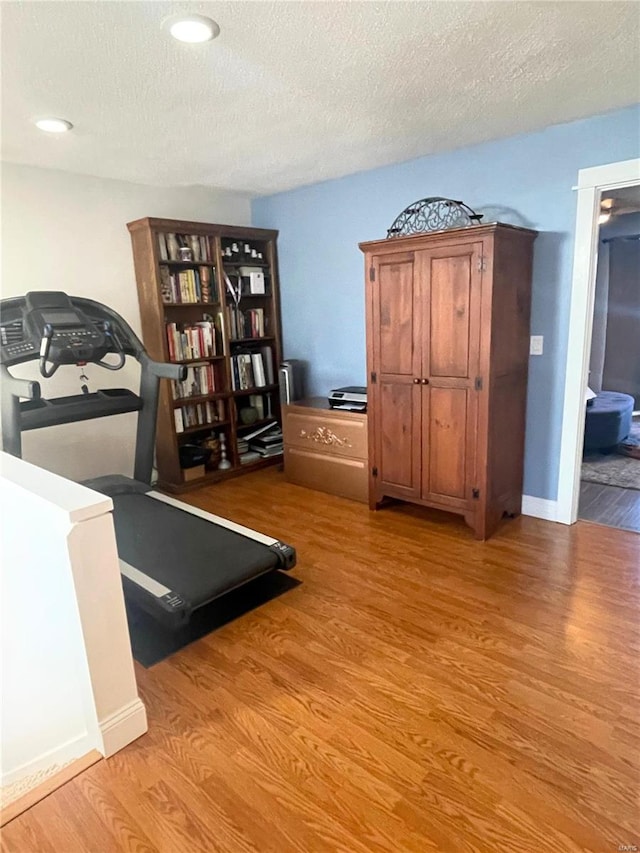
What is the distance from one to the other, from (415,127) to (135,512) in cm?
273

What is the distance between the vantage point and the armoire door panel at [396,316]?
311cm

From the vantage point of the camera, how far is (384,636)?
2.21m

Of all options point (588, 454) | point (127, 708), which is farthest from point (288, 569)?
point (588, 454)

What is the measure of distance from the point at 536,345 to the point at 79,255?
317cm

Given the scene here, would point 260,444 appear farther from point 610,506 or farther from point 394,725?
point 394,725

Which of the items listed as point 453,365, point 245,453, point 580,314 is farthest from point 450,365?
point 245,453

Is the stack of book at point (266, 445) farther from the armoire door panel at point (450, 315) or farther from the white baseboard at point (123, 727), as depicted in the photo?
the white baseboard at point (123, 727)

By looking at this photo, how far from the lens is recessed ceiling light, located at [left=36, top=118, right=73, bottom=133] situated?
2.59 metres

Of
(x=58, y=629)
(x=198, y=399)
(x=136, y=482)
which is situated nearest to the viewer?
(x=58, y=629)

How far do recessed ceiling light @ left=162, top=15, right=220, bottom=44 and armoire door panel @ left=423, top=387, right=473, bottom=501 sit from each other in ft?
6.70

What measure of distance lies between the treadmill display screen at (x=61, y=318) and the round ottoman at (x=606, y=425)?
402cm

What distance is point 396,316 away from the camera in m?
3.19

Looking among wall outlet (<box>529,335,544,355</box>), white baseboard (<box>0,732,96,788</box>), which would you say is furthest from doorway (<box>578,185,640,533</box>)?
white baseboard (<box>0,732,96,788</box>)

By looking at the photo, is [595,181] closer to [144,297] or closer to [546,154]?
[546,154]
